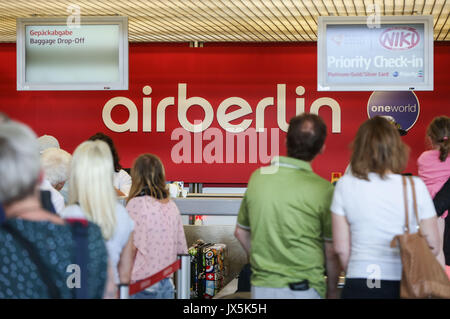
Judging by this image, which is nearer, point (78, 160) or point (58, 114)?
point (78, 160)

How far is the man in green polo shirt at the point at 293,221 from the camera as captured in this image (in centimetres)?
259

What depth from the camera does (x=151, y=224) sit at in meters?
3.56

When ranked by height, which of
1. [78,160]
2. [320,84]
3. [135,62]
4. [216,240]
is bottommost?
[216,240]

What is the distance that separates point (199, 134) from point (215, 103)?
16.7 inches

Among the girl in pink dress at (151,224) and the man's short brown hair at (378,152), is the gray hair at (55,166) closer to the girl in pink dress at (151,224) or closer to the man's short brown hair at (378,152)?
the girl in pink dress at (151,224)

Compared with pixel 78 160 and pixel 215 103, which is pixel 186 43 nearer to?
pixel 215 103

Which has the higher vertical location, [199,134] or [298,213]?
[199,134]

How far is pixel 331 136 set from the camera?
24.0 feet

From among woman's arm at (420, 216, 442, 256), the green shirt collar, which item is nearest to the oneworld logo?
the green shirt collar

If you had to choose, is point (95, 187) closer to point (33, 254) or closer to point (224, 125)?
point (33, 254)

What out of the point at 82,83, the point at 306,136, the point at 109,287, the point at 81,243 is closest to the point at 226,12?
the point at 82,83

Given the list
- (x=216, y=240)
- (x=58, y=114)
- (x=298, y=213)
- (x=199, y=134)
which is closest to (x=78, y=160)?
(x=298, y=213)

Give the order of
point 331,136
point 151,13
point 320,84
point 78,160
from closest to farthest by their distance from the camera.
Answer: point 78,160 → point 320,84 → point 151,13 → point 331,136

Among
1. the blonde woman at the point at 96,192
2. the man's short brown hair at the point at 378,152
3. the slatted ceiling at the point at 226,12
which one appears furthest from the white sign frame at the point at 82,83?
the man's short brown hair at the point at 378,152
